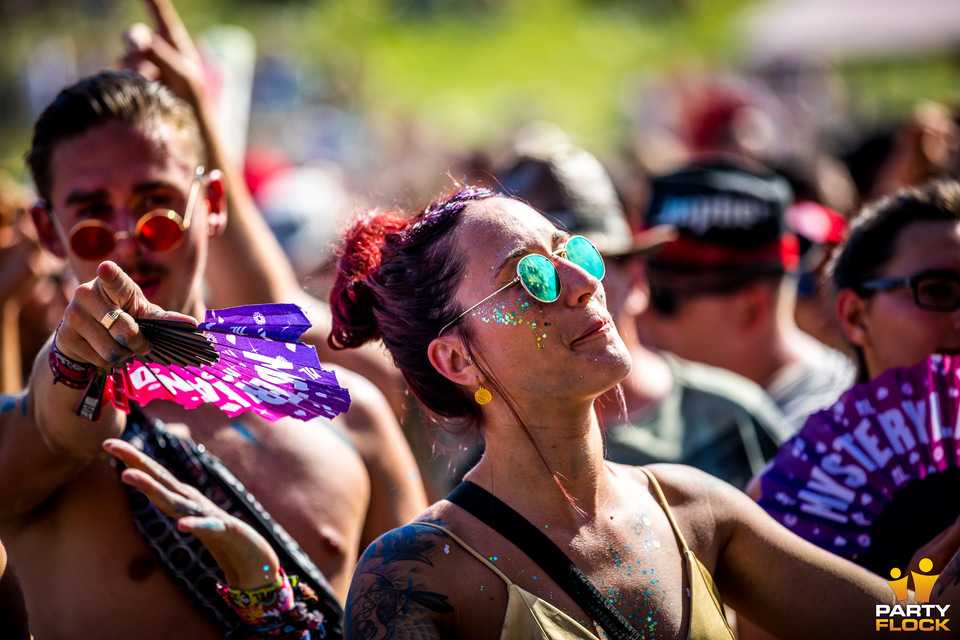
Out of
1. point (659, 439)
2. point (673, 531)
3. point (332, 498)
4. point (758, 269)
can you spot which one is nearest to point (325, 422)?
point (332, 498)

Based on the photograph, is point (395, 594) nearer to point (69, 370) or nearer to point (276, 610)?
point (276, 610)

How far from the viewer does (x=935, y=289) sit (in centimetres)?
256

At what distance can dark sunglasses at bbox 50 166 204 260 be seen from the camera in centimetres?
225

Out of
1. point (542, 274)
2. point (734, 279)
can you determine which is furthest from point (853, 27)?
point (542, 274)

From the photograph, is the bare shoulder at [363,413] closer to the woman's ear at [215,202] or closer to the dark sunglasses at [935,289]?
the woman's ear at [215,202]

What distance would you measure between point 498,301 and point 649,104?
15.0 m

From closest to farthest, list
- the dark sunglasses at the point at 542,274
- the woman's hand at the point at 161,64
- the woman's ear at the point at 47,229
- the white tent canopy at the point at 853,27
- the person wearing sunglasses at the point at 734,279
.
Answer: the dark sunglasses at the point at 542,274
the woman's ear at the point at 47,229
the woman's hand at the point at 161,64
the person wearing sunglasses at the point at 734,279
the white tent canopy at the point at 853,27

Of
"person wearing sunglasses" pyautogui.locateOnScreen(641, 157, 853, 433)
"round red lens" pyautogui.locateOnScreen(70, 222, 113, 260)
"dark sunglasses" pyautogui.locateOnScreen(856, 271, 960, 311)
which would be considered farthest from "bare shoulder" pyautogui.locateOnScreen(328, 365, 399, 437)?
"person wearing sunglasses" pyautogui.locateOnScreen(641, 157, 853, 433)

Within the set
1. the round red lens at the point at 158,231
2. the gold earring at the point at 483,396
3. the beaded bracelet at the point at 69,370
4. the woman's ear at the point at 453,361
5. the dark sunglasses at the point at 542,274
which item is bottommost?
the gold earring at the point at 483,396

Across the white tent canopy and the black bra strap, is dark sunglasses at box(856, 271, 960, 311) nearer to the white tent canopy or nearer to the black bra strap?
the black bra strap

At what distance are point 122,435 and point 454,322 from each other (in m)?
0.88

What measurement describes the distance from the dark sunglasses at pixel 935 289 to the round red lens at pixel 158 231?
6.81ft

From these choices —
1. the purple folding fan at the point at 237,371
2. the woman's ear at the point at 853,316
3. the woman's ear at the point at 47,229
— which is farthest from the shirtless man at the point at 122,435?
the woman's ear at the point at 853,316

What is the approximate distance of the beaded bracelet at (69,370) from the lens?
179cm
